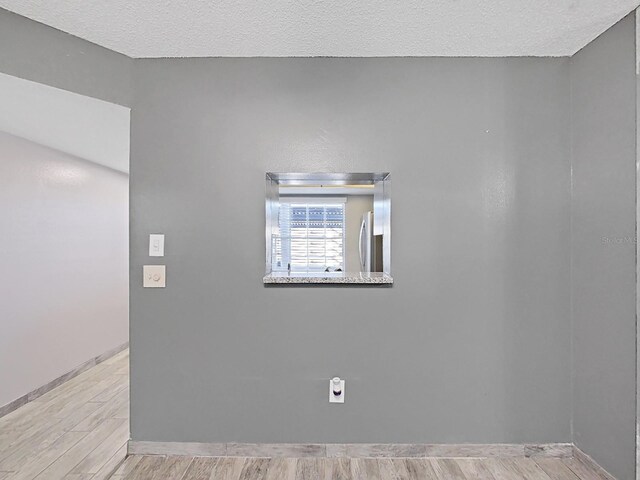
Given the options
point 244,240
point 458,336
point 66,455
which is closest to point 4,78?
point 244,240

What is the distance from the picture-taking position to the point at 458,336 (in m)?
2.60

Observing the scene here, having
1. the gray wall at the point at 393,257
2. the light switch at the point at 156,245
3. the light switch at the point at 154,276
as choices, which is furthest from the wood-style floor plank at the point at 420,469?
the light switch at the point at 156,245

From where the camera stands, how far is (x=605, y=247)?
7.54ft

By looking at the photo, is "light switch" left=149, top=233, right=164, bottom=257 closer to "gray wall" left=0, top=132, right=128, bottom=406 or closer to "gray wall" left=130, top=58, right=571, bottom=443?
"gray wall" left=130, top=58, right=571, bottom=443

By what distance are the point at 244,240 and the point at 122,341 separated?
3440mm

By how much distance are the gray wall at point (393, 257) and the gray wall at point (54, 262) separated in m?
1.42

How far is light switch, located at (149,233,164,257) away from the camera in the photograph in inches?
103

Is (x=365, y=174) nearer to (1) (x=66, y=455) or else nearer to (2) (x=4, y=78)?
(2) (x=4, y=78)

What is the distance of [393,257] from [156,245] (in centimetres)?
137

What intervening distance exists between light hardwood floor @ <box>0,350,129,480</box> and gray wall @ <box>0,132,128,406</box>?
0.85 ft

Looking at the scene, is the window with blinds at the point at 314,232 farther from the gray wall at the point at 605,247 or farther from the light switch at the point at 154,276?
the gray wall at the point at 605,247

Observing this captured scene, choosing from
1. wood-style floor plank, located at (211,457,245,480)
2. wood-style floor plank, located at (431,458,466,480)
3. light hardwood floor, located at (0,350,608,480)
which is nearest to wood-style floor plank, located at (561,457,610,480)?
light hardwood floor, located at (0,350,608,480)

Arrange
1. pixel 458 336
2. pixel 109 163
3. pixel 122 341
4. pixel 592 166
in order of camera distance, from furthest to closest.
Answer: pixel 122 341, pixel 109 163, pixel 458 336, pixel 592 166

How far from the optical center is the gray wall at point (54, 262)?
3352 millimetres
